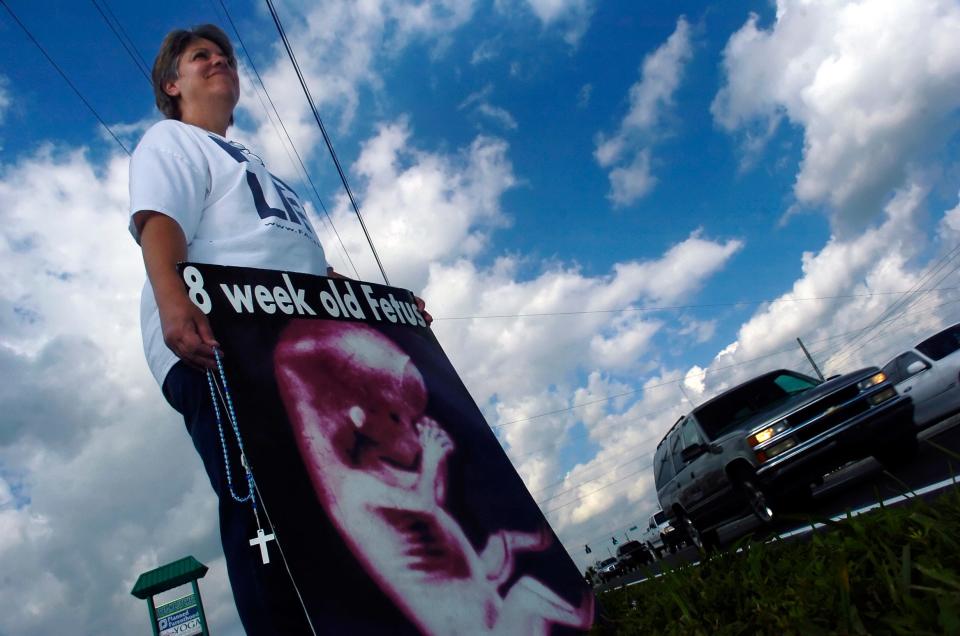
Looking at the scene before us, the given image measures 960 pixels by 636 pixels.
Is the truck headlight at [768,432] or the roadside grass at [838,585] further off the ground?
the truck headlight at [768,432]

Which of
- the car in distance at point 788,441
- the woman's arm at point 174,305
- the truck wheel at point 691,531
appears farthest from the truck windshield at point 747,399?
the woman's arm at point 174,305

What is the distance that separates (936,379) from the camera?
9.71 m

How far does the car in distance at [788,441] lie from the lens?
19.9 ft

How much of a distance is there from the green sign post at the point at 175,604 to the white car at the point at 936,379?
13.7 m

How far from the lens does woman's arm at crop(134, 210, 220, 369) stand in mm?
1730

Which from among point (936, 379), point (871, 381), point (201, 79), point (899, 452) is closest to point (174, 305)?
point (201, 79)

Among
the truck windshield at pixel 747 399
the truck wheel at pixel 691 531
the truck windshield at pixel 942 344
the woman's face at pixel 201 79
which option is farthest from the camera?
the truck windshield at pixel 942 344

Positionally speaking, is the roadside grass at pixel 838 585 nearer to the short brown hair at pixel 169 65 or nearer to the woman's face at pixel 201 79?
the woman's face at pixel 201 79

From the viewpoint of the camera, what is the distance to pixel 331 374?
2.00m

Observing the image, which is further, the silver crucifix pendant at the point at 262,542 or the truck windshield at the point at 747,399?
the truck windshield at the point at 747,399

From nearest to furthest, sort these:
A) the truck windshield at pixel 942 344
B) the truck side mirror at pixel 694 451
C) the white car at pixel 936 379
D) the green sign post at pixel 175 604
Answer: the truck side mirror at pixel 694 451 < the white car at pixel 936 379 < the truck windshield at pixel 942 344 < the green sign post at pixel 175 604

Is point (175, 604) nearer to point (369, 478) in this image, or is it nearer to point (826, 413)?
point (826, 413)

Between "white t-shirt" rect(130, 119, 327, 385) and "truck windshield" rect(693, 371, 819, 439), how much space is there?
642cm

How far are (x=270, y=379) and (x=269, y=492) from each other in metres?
0.36
